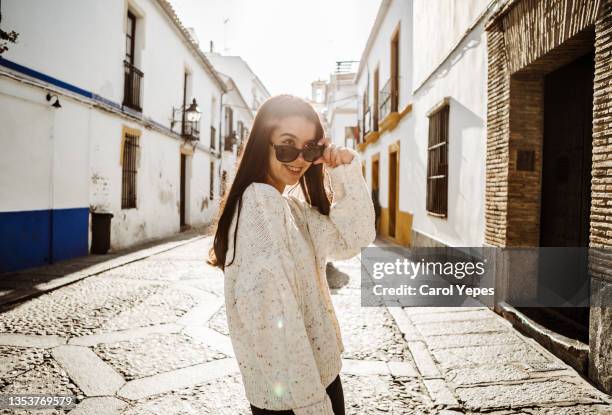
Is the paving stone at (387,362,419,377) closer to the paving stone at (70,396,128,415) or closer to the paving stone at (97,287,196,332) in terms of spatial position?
the paving stone at (70,396,128,415)

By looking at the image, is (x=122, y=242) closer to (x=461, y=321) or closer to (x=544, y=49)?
(x=461, y=321)

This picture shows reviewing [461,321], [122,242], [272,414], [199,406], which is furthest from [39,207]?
[272,414]

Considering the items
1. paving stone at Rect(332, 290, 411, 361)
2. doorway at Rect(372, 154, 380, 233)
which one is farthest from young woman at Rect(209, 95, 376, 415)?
doorway at Rect(372, 154, 380, 233)

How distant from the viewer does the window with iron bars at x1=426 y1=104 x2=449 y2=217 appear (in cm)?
727

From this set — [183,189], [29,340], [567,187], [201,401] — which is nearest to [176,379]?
[201,401]

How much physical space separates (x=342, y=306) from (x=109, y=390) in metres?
2.87

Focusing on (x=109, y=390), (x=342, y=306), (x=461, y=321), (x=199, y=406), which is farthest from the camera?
(x=342, y=306)

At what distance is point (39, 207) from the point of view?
7.20 metres

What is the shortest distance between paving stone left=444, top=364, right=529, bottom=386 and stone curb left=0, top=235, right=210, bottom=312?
4834mm

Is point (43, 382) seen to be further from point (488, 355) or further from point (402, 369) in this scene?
point (488, 355)

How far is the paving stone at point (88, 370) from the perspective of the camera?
2.97 m

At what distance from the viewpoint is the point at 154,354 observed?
11.8 ft

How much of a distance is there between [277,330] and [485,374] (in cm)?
276

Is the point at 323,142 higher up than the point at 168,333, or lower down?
higher up
